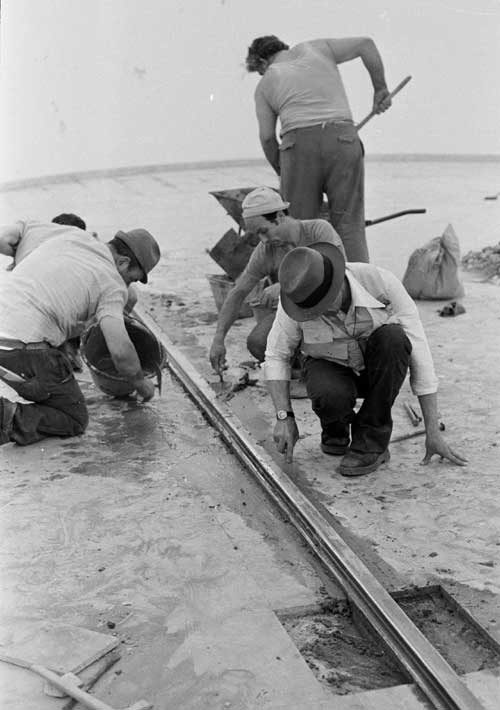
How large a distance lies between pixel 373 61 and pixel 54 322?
9.52 feet

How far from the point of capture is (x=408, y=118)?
48.1ft

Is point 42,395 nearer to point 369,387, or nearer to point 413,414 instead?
point 369,387

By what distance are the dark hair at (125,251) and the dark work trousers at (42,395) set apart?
0.55 m

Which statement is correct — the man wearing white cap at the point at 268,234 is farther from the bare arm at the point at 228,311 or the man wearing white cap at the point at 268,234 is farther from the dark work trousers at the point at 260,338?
the dark work trousers at the point at 260,338

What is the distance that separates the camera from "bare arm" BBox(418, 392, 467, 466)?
13.2ft

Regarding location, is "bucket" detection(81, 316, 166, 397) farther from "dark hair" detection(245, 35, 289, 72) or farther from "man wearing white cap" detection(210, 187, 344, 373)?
"dark hair" detection(245, 35, 289, 72)

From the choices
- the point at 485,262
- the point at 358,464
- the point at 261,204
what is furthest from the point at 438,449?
the point at 485,262

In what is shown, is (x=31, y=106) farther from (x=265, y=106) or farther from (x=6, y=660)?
(x=6, y=660)

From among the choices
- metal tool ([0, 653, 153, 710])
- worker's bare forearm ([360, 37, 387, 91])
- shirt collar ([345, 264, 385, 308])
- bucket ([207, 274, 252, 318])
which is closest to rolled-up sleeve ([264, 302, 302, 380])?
shirt collar ([345, 264, 385, 308])

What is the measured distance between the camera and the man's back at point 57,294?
178 inches

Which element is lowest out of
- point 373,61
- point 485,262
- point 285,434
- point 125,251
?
point 485,262

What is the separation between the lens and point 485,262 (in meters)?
8.03

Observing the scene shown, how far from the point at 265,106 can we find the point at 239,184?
701 cm

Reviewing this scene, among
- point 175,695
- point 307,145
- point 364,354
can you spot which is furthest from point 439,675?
point 307,145
